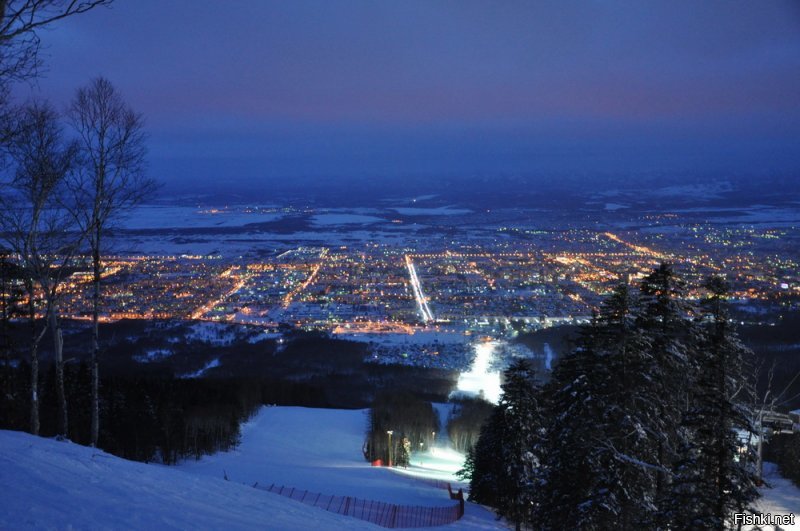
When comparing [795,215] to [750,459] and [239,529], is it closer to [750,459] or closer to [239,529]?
[750,459]

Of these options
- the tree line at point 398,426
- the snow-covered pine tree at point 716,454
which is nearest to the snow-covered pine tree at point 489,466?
the tree line at point 398,426

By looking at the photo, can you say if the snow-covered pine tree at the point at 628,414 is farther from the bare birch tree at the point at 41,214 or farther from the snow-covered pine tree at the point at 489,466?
the bare birch tree at the point at 41,214

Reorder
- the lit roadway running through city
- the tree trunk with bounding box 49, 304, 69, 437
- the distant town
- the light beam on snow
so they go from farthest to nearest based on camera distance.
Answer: the lit roadway running through city → the distant town → the light beam on snow → the tree trunk with bounding box 49, 304, 69, 437

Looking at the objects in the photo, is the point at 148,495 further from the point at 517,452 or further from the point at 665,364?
the point at 517,452

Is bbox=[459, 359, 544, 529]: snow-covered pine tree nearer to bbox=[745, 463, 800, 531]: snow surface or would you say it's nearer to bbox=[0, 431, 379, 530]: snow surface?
bbox=[0, 431, 379, 530]: snow surface

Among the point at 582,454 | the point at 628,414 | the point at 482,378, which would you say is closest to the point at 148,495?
the point at 582,454

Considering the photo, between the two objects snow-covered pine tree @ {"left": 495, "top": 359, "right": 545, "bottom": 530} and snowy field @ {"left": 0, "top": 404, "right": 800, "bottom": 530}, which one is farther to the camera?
snow-covered pine tree @ {"left": 495, "top": 359, "right": 545, "bottom": 530}

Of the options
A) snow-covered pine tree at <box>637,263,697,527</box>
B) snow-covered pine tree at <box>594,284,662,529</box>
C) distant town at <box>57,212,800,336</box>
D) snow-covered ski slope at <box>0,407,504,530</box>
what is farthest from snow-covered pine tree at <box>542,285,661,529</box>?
distant town at <box>57,212,800,336</box>
